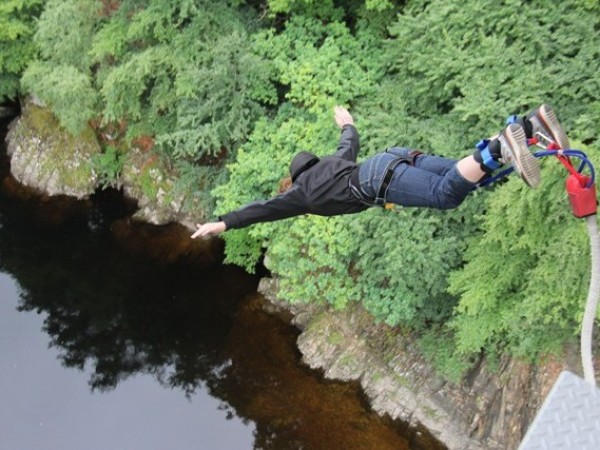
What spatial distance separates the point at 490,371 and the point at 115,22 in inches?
349

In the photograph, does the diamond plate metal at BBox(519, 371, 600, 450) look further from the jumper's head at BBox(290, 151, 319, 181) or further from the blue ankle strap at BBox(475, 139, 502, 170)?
the jumper's head at BBox(290, 151, 319, 181)

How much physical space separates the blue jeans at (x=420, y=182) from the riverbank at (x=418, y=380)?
4189 mm

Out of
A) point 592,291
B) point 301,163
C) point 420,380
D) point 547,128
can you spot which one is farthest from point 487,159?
point 420,380

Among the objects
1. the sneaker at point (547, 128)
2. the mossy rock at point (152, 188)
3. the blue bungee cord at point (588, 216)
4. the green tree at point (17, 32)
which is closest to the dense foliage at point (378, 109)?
the mossy rock at point (152, 188)

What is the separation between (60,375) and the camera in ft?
33.4

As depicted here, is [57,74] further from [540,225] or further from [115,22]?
[540,225]

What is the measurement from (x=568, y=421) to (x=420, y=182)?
2.25 m

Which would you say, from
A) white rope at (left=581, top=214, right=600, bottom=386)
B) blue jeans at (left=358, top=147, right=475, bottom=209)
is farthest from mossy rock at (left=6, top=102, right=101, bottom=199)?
white rope at (left=581, top=214, right=600, bottom=386)

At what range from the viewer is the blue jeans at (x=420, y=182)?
3684 mm

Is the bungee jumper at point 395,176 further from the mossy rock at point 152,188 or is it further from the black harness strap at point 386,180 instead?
the mossy rock at point 152,188

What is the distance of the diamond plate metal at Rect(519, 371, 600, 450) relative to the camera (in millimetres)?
1804

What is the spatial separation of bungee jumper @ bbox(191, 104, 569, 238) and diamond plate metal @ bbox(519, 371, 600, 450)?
1509mm

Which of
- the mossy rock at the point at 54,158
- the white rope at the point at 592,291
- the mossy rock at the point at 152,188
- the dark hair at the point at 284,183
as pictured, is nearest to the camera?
the white rope at the point at 592,291

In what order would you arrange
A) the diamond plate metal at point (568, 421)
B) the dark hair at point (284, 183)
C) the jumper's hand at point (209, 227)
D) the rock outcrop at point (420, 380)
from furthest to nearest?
the dark hair at point (284, 183) < the rock outcrop at point (420, 380) < the jumper's hand at point (209, 227) < the diamond plate metal at point (568, 421)
